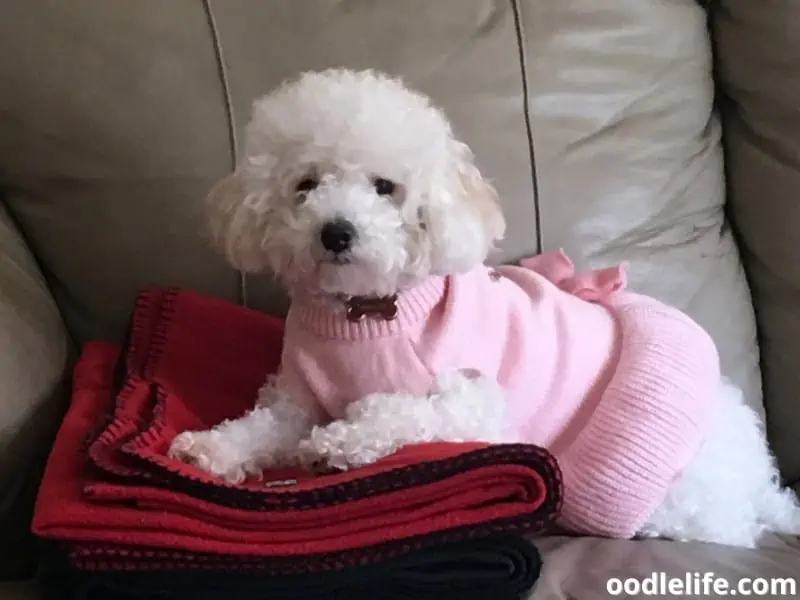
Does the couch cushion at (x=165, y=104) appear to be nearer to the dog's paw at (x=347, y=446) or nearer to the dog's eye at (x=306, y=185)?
the dog's eye at (x=306, y=185)

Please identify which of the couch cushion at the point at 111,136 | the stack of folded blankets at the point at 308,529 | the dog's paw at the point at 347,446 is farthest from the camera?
the couch cushion at the point at 111,136

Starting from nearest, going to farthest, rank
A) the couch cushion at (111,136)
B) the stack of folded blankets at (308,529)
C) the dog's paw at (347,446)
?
the stack of folded blankets at (308,529), the dog's paw at (347,446), the couch cushion at (111,136)

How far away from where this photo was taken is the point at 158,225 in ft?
4.15

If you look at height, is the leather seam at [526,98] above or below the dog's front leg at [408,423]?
above

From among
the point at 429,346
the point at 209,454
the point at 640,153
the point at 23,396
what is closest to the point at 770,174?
the point at 640,153

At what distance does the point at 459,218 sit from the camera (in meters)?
1.00

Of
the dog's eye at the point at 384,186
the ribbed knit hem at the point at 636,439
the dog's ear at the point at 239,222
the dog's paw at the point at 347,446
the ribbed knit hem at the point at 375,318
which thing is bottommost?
the ribbed knit hem at the point at 636,439

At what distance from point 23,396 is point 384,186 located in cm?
45

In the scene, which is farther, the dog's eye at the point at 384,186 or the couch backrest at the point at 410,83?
the couch backrest at the point at 410,83

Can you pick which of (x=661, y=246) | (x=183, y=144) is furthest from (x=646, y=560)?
(x=183, y=144)

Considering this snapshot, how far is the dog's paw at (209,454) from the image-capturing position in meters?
1.00

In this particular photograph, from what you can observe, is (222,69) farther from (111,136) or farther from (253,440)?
(253,440)

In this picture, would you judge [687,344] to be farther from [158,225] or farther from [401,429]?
[158,225]

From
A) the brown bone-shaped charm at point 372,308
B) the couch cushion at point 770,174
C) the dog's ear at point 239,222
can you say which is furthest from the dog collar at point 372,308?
the couch cushion at point 770,174
